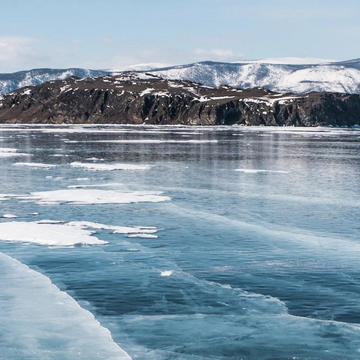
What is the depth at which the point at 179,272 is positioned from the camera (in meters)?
15.6

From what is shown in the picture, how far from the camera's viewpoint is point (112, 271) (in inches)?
617

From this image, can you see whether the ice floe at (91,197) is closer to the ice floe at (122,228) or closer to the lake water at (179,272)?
the lake water at (179,272)

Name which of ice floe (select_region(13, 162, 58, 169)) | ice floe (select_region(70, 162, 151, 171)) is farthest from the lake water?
ice floe (select_region(13, 162, 58, 169))

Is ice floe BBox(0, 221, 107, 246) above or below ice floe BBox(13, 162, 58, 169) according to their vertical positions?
below

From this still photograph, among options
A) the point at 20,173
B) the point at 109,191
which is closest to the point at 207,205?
the point at 109,191

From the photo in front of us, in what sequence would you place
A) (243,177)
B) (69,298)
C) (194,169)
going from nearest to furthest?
(69,298) < (243,177) < (194,169)

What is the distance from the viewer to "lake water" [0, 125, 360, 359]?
11.2 metres

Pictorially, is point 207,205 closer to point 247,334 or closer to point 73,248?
point 73,248

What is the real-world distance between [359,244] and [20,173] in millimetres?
24312

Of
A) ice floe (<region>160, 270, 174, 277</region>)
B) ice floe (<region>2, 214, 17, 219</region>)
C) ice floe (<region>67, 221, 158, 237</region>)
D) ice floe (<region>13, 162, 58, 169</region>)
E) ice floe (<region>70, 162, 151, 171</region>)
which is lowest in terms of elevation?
ice floe (<region>160, 270, 174, 277</region>)

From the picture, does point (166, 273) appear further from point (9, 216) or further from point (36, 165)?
point (36, 165)

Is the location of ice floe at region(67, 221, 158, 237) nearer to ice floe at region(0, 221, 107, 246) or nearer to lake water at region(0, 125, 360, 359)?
→ lake water at region(0, 125, 360, 359)

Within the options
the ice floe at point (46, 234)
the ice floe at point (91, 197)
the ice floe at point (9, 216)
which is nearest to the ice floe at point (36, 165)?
the ice floe at point (91, 197)

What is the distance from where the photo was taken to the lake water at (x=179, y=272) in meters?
11.2
